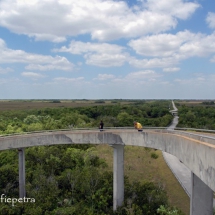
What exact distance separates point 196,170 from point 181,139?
251 centimetres

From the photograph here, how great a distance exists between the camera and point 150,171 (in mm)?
30641

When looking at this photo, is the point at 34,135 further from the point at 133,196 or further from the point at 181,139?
the point at 181,139

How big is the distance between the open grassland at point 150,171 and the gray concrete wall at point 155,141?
8025mm

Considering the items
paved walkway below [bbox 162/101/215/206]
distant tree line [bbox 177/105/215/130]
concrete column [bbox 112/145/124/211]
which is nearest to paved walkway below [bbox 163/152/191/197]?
paved walkway below [bbox 162/101/215/206]

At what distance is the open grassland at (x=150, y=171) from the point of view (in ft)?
74.2

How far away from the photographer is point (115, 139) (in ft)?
65.6

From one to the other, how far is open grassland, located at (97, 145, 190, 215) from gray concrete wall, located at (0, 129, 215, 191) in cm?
802

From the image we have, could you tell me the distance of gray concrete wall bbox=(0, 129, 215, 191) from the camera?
916cm

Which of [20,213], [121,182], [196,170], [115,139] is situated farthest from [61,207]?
[196,170]
